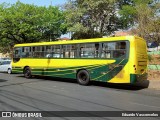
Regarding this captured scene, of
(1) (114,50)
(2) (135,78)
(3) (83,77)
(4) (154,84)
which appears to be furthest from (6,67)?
(2) (135,78)

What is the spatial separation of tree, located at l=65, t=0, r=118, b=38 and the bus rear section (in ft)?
62.8

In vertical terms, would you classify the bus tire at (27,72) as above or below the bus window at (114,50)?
below

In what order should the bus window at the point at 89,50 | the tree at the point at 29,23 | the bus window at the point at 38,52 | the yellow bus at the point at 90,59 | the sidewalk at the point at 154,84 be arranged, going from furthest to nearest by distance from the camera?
1. the tree at the point at 29,23
2. the bus window at the point at 38,52
3. the bus window at the point at 89,50
4. the sidewalk at the point at 154,84
5. the yellow bus at the point at 90,59

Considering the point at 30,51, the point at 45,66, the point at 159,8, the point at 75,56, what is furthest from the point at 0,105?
the point at 159,8

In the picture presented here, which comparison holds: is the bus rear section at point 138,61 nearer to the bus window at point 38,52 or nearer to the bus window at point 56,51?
the bus window at point 56,51

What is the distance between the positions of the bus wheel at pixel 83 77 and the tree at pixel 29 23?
23.6 meters

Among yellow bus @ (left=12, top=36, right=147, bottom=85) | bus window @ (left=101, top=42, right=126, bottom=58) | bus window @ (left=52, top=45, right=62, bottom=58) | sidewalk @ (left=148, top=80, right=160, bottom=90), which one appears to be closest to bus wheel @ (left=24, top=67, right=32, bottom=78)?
yellow bus @ (left=12, top=36, right=147, bottom=85)

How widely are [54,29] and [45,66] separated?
76.5ft

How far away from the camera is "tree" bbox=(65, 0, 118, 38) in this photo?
116 ft

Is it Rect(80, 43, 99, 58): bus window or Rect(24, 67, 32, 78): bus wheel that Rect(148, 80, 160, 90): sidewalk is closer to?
Rect(80, 43, 99, 58): bus window

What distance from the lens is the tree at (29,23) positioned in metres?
40.9

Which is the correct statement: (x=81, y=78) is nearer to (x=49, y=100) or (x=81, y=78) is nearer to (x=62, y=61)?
(x=62, y=61)

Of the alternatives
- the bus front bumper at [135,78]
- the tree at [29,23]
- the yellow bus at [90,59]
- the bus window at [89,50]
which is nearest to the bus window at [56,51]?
the yellow bus at [90,59]

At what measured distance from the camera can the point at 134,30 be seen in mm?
28312
